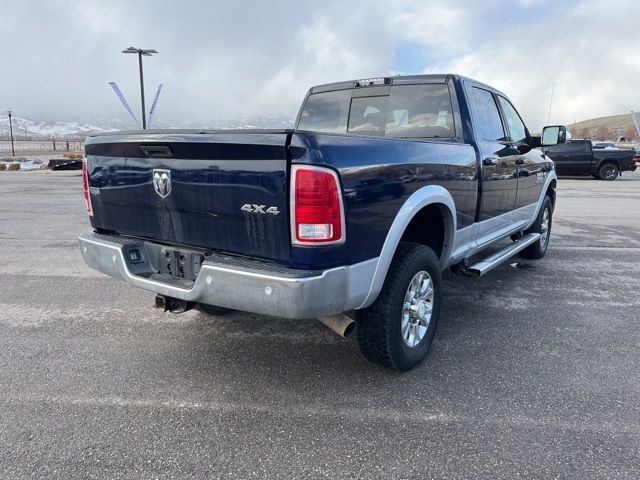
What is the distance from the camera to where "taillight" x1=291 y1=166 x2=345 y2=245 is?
2352 millimetres

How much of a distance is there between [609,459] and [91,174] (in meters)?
3.54

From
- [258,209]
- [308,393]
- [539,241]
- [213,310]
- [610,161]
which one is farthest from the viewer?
[610,161]

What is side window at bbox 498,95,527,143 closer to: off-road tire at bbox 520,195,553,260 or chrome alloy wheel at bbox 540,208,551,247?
off-road tire at bbox 520,195,553,260

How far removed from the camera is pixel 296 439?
8.26 feet

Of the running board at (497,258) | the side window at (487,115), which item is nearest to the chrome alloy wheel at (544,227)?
the running board at (497,258)

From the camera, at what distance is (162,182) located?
2.86 meters

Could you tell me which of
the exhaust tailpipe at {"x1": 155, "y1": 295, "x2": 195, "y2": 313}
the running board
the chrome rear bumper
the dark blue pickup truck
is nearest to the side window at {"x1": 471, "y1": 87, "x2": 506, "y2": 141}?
the dark blue pickup truck

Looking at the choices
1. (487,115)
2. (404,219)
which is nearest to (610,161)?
(487,115)

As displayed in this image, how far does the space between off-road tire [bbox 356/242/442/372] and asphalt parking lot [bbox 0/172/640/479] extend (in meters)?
0.19

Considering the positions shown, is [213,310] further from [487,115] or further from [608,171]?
[608,171]

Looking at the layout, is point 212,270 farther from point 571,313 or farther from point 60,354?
point 571,313

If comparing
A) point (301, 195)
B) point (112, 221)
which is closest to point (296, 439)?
point (301, 195)

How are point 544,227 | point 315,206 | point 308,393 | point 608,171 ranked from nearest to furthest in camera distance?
point 315,206
point 308,393
point 544,227
point 608,171

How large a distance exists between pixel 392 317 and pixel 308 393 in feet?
2.31
